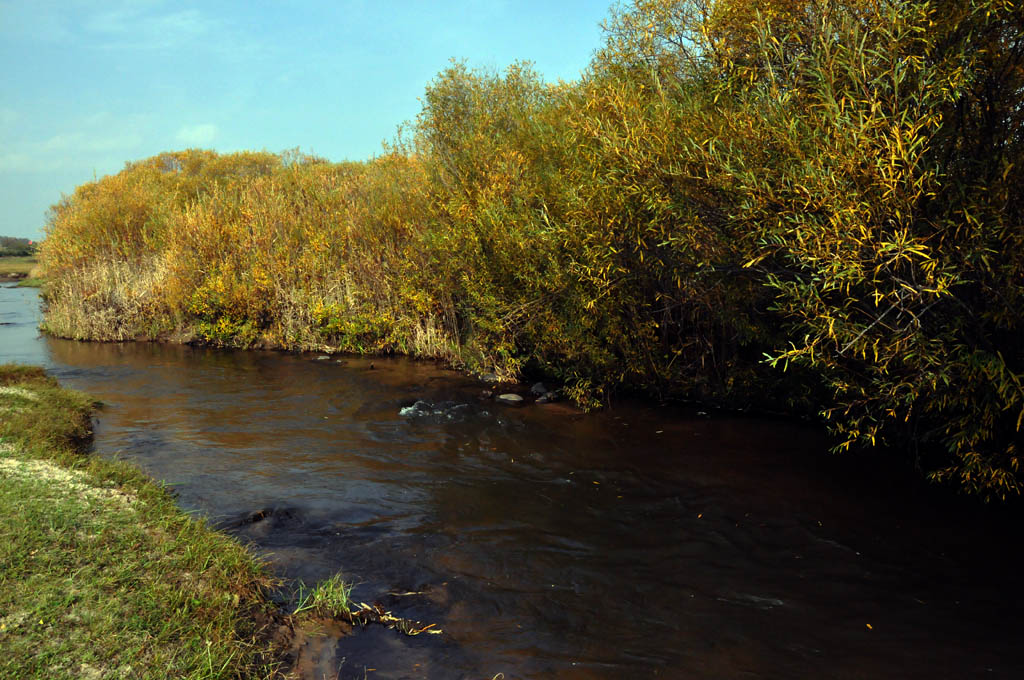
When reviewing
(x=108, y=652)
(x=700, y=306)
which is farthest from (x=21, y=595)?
(x=700, y=306)

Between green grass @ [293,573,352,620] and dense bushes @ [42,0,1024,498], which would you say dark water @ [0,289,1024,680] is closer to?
green grass @ [293,573,352,620]

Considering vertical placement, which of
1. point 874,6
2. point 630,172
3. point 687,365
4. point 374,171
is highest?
point 374,171

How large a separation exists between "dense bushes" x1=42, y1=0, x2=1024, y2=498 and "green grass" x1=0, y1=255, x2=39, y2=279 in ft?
181

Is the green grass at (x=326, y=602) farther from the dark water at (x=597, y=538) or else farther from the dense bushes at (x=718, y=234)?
the dense bushes at (x=718, y=234)

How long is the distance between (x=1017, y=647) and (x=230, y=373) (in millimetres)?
16559

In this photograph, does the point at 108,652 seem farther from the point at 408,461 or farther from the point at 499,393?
the point at 499,393

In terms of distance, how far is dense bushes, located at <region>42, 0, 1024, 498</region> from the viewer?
6551 mm

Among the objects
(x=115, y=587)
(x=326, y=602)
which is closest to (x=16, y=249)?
(x=115, y=587)

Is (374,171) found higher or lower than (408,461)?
higher

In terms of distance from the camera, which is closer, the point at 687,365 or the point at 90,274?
the point at 687,365

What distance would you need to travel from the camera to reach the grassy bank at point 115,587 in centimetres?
423

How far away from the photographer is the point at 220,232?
2208 cm

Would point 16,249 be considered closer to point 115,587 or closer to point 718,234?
point 115,587

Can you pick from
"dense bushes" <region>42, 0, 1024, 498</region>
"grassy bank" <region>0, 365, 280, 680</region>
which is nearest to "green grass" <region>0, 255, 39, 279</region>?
"dense bushes" <region>42, 0, 1024, 498</region>
